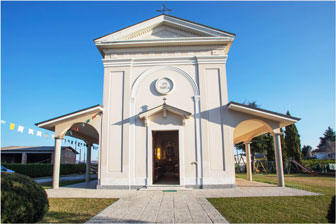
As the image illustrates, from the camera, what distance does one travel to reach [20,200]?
3605 millimetres

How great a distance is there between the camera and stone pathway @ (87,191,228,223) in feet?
16.1

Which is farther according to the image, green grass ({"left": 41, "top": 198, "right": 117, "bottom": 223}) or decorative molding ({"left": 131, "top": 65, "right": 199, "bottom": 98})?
decorative molding ({"left": 131, "top": 65, "right": 199, "bottom": 98})

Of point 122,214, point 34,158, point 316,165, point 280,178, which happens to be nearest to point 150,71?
point 122,214

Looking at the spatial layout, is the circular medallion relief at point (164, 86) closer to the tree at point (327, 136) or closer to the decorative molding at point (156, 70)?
the decorative molding at point (156, 70)

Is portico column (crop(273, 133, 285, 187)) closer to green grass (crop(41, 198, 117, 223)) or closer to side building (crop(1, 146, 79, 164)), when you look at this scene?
green grass (crop(41, 198, 117, 223))

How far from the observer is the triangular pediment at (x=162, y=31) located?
10867mm

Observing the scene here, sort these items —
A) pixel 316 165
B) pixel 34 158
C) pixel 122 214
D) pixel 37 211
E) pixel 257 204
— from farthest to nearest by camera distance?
pixel 34 158, pixel 316 165, pixel 257 204, pixel 122 214, pixel 37 211

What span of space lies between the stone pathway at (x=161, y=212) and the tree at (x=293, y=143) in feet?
72.3

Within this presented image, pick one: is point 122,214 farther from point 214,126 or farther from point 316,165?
point 316,165

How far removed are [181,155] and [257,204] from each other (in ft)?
13.7

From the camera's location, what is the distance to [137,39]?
11117 mm

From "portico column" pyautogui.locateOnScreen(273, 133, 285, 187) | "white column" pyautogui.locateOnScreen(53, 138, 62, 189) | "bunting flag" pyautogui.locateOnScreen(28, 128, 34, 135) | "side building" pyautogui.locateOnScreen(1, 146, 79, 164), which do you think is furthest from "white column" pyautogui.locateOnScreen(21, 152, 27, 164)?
"portico column" pyautogui.locateOnScreen(273, 133, 285, 187)

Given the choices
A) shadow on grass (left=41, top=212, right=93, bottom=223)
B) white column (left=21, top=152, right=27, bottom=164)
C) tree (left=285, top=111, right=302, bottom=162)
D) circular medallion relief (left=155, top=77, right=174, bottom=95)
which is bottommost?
shadow on grass (left=41, top=212, right=93, bottom=223)

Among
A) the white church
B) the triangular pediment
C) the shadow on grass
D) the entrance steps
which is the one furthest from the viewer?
the triangular pediment
